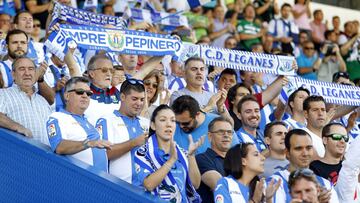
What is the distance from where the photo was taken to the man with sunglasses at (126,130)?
8289 millimetres

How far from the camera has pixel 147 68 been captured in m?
10.1

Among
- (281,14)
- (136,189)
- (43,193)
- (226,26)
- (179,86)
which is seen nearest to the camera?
(136,189)

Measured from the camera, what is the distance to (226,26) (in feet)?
52.7

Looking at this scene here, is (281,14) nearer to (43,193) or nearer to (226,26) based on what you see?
(226,26)

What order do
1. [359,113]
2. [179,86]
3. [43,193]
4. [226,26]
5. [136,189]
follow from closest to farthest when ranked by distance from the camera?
[136,189]
[43,193]
[179,86]
[359,113]
[226,26]

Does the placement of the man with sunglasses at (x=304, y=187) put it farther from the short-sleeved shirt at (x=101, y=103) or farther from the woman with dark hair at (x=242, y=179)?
the short-sleeved shirt at (x=101, y=103)

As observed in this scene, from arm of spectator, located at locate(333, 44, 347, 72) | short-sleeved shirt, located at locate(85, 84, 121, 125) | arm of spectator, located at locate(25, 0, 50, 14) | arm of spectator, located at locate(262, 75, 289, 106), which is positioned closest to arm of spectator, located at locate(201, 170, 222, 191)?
short-sleeved shirt, located at locate(85, 84, 121, 125)

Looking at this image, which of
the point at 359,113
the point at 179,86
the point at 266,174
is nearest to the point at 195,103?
the point at 266,174

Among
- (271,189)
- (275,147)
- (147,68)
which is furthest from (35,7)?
(271,189)

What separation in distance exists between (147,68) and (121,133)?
1680 millimetres

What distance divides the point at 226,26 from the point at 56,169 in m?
8.25

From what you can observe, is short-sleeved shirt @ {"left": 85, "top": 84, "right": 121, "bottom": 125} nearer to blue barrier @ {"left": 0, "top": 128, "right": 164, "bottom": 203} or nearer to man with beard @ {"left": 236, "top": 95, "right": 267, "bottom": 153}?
blue barrier @ {"left": 0, "top": 128, "right": 164, "bottom": 203}

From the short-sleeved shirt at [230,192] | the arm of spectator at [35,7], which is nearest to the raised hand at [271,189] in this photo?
the short-sleeved shirt at [230,192]

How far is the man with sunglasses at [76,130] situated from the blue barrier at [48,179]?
148 millimetres
